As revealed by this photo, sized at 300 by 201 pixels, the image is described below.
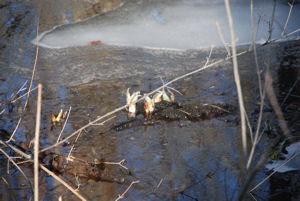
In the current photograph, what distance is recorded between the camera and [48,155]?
257 cm

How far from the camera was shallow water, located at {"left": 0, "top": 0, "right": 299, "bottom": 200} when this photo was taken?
2260mm

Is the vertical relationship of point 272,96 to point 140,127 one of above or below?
above

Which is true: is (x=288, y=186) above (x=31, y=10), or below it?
below

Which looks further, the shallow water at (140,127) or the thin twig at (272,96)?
the shallow water at (140,127)

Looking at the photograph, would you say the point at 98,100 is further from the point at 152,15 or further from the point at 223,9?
the point at 223,9

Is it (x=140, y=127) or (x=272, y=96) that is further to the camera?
(x=140, y=127)

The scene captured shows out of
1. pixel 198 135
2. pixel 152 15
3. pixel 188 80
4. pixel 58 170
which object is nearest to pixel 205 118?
pixel 198 135

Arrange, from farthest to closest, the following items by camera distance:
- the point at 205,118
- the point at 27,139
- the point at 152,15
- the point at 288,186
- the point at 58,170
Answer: the point at 152,15, the point at 205,118, the point at 27,139, the point at 58,170, the point at 288,186

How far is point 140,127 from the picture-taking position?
9.78ft

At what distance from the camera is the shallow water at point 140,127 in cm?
226

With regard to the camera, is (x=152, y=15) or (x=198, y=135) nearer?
(x=198, y=135)

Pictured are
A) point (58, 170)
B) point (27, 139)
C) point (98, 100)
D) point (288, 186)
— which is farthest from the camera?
point (98, 100)

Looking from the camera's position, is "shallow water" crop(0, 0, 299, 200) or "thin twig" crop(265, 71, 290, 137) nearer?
"thin twig" crop(265, 71, 290, 137)

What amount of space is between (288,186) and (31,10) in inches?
213
